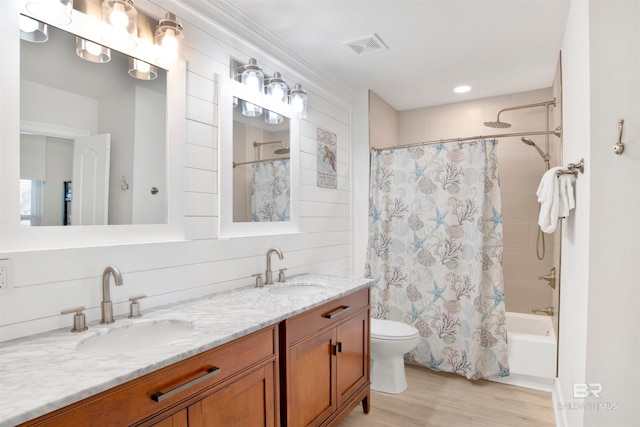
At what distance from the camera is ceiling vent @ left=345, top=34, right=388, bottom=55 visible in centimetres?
→ 233

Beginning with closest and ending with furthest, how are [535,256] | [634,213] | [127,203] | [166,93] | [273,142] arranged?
[634,213]
[127,203]
[166,93]
[273,142]
[535,256]

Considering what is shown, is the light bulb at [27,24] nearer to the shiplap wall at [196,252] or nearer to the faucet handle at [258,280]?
the shiplap wall at [196,252]

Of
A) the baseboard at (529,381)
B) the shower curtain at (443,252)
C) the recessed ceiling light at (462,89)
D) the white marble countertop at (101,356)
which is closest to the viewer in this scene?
the white marble countertop at (101,356)

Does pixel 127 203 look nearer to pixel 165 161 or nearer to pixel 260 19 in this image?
pixel 165 161

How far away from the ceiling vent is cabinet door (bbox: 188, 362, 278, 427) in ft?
6.66

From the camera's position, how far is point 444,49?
2498mm

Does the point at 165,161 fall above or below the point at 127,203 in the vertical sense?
above

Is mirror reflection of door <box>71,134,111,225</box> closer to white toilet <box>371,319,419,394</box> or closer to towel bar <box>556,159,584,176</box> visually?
white toilet <box>371,319,419,394</box>

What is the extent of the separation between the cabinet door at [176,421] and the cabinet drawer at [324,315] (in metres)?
0.56

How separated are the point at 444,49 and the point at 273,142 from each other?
1.38 metres

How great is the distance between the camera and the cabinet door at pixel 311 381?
5.34 feet

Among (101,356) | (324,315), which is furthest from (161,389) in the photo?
(324,315)

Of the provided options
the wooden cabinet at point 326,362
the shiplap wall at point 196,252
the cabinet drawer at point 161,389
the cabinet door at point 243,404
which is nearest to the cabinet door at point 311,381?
the wooden cabinet at point 326,362

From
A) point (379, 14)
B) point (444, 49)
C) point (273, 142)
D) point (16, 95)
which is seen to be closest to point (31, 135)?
point (16, 95)
